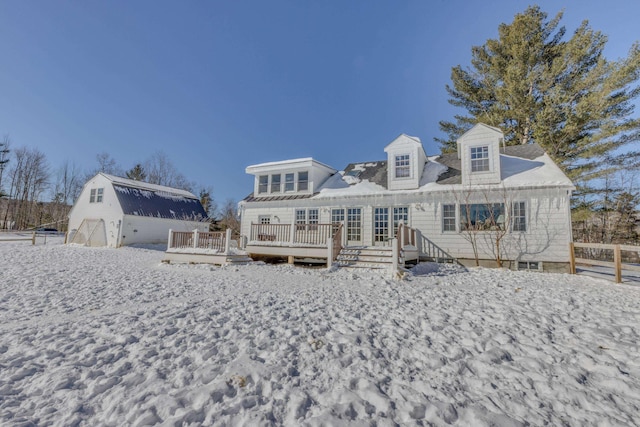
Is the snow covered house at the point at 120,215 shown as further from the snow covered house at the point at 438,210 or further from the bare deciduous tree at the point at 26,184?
the bare deciduous tree at the point at 26,184

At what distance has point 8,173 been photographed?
33.1 metres

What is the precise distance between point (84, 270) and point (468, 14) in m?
20.2

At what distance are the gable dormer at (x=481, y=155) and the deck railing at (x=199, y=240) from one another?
1072 cm

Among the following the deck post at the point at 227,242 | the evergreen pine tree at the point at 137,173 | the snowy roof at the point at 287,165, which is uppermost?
the evergreen pine tree at the point at 137,173

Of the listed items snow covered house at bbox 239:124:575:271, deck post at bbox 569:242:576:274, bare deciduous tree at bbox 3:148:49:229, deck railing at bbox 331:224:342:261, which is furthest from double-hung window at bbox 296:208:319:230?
bare deciduous tree at bbox 3:148:49:229

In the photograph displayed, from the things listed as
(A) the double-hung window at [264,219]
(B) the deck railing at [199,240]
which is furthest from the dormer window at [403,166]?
(B) the deck railing at [199,240]

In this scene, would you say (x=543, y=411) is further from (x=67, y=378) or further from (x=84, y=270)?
(x=84, y=270)

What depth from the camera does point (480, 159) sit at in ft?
37.6

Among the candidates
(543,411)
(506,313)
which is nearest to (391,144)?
(506,313)

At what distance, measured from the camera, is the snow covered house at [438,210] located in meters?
10.0

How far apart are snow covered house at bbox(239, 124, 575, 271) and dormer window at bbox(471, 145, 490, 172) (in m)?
0.04

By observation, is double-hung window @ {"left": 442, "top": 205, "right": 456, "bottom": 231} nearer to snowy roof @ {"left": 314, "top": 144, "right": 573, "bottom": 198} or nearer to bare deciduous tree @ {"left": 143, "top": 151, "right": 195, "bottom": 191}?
snowy roof @ {"left": 314, "top": 144, "right": 573, "bottom": 198}

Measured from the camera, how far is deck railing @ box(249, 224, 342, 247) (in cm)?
1033

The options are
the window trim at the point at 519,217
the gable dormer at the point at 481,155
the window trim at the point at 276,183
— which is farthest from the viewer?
the window trim at the point at 276,183
